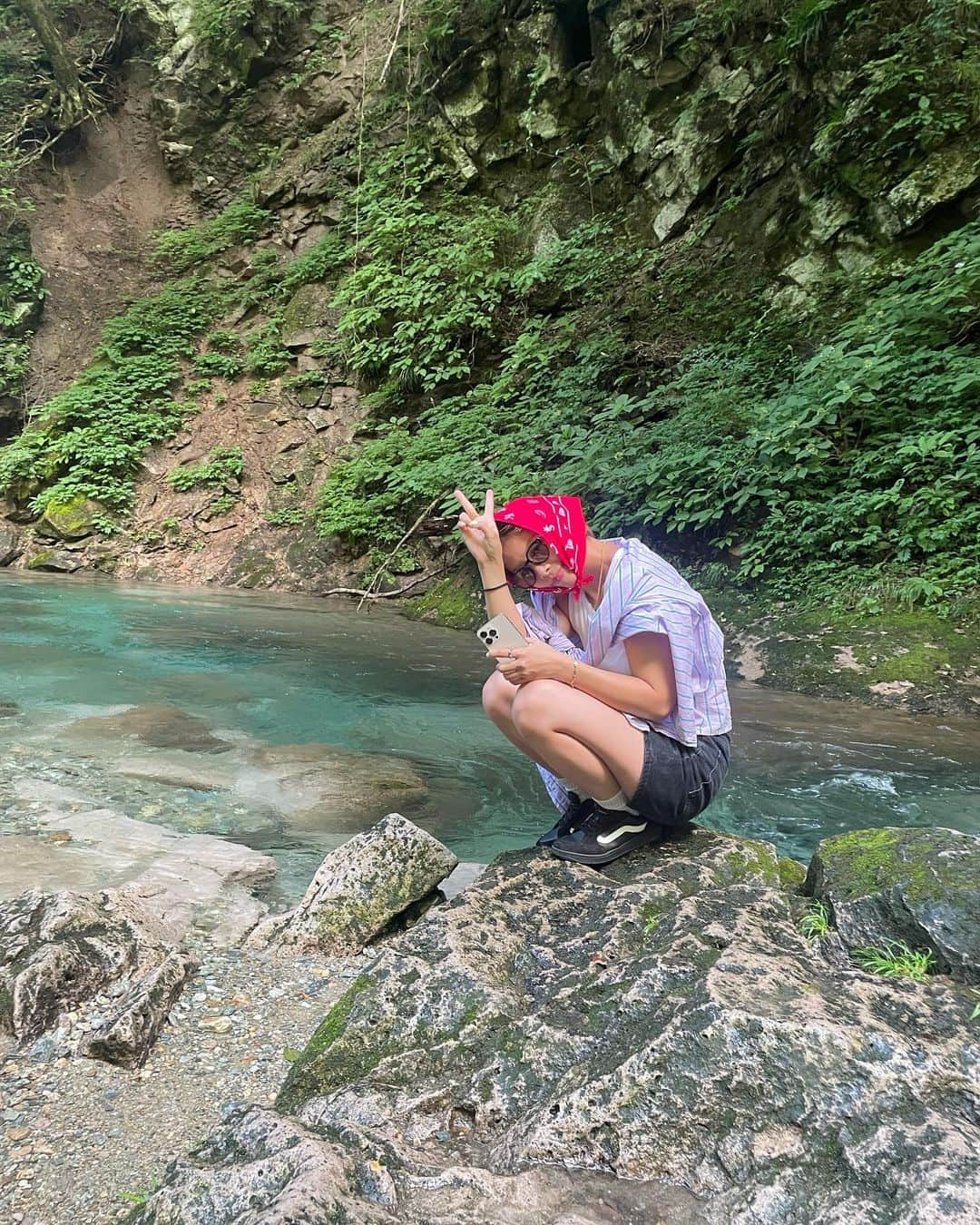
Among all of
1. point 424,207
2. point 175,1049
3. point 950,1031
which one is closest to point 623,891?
point 950,1031

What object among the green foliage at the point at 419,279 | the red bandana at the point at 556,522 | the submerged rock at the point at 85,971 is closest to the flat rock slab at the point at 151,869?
the submerged rock at the point at 85,971

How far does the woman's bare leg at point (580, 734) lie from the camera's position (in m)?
2.16

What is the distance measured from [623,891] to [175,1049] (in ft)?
3.63

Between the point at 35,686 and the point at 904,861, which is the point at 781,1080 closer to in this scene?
the point at 904,861

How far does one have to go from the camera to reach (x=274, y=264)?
1388 centimetres

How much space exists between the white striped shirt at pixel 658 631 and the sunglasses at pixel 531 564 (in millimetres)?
117

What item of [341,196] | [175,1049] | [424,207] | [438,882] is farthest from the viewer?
[341,196]

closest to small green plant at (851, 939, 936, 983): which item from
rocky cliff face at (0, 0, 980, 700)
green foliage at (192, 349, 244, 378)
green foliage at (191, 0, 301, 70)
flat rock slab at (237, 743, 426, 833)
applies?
flat rock slab at (237, 743, 426, 833)

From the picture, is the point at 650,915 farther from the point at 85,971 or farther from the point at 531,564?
the point at 85,971

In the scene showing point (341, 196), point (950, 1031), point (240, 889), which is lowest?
point (240, 889)

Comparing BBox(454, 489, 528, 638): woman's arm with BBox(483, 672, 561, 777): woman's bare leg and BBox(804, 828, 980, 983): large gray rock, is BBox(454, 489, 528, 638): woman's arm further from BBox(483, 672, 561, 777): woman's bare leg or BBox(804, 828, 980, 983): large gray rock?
BBox(804, 828, 980, 983): large gray rock

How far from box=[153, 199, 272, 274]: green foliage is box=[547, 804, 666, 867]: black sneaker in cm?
1471

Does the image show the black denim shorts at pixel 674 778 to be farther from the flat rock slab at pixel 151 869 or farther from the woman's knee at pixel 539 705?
the flat rock slab at pixel 151 869

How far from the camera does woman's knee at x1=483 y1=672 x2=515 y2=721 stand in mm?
2373
